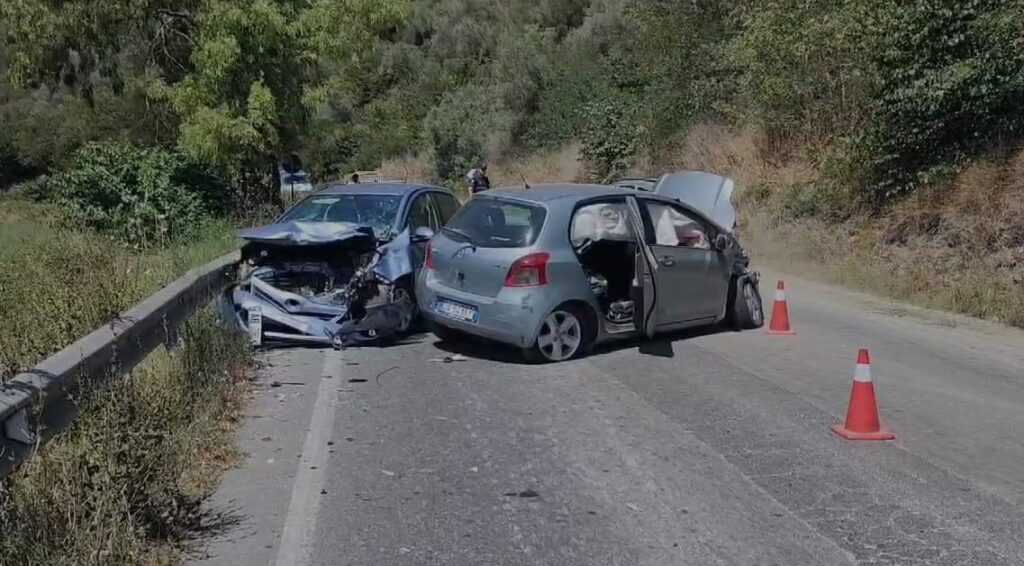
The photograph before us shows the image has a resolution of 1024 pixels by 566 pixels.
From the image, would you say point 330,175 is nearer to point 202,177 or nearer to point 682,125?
point 682,125

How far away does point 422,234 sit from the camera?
1209 cm

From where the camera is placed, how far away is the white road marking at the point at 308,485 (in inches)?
206

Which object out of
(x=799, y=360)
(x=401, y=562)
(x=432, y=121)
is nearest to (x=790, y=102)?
(x=799, y=360)

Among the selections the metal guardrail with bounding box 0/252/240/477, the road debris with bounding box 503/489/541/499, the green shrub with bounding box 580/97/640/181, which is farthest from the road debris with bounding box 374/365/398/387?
the green shrub with bounding box 580/97/640/181

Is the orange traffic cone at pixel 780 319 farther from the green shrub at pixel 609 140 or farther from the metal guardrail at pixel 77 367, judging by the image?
the green shrub at pixel 609 140

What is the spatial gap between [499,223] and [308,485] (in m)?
4.57

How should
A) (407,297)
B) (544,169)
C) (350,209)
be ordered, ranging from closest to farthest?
1. (407,297)
2. (350,209)
3. (544,169)

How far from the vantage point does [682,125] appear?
29938mm

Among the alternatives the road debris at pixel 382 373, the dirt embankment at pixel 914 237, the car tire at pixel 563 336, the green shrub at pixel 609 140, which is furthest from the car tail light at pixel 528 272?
the green shrub at pixel 609 140

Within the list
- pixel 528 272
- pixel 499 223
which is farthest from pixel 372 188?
pixel 528 272

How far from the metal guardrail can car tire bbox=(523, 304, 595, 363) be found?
10.2 ft

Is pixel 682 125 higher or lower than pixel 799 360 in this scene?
higher

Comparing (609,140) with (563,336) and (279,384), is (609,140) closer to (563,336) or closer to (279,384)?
(563,336)

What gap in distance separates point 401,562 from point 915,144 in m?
15.3
